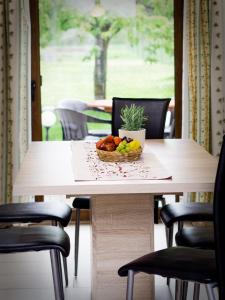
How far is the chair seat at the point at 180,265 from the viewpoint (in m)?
2.41

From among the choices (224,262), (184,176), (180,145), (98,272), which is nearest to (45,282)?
(98,272)

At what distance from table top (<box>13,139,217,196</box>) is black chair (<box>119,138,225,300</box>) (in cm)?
25

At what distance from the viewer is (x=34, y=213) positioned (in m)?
3.33

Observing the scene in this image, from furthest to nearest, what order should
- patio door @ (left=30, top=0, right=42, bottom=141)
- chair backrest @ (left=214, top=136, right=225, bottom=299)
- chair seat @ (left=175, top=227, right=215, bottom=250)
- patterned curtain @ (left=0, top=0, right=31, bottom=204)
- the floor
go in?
patio door @ (left=30, top=0, right=42, bottom=141) → patterned curtain @ (left=0, top=0, right=31, bottom=204) → the floor → chair seat @ (left=175, top=227, right=215, bottom=250) → chair backrest @ (left=214, top=136, right=225, bottom=299)

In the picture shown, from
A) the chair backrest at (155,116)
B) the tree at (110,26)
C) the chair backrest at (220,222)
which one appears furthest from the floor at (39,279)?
the tree at (110,26)

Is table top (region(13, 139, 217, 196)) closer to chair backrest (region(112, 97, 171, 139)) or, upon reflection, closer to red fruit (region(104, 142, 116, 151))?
red fruit (region(104, 142, 116, 151))

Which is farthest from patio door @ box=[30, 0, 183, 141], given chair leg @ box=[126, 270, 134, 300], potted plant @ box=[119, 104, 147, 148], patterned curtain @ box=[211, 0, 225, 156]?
chair leg @ box=[126, 270, 134, 300]

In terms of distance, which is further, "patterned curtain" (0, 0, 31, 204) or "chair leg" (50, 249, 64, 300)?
"patterned curtain" (0, 0, 31, 204)

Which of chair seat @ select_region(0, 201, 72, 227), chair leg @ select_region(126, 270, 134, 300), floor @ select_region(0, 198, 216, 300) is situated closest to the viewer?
chair leg @ select_region(126, 270, 134, 300)

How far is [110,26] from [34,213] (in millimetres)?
1773

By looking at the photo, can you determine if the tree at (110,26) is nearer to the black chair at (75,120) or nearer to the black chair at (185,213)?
the black chair at (75,120)

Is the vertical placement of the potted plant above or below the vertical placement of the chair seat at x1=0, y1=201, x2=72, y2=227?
above

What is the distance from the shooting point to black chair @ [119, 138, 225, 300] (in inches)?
91.5

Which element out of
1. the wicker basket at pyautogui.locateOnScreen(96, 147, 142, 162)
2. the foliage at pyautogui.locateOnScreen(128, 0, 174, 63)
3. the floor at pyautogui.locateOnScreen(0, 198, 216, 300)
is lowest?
the floor at pyautogui.locateOnScreen(0, 198, 216, 300)
